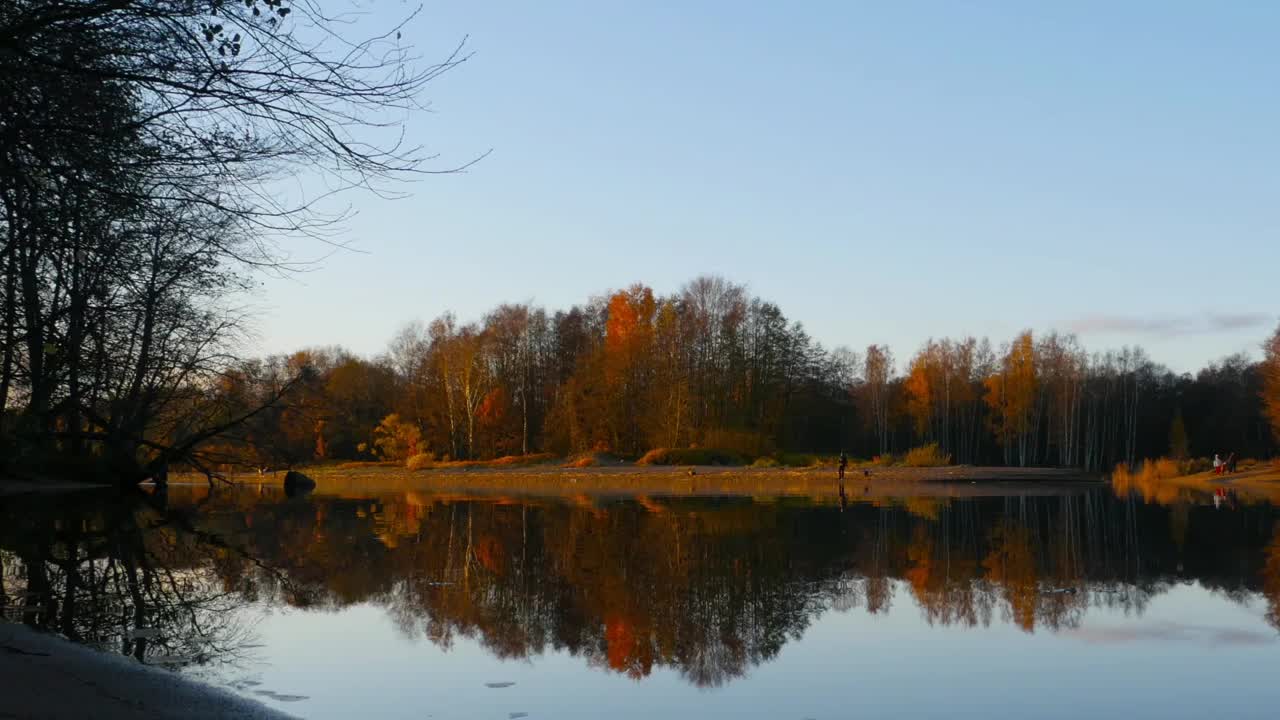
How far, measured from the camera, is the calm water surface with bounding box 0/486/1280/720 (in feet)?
23.3

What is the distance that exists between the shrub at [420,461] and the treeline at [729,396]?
4.93 ft

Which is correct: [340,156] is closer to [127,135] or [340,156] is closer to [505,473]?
[127,135]

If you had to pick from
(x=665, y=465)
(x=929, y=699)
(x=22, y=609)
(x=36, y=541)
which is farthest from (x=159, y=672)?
(x=665, y=465)

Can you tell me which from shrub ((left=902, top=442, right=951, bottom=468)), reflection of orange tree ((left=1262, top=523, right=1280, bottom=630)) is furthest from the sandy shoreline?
shrub ((left=902, top=442, right=951, bottom=468))

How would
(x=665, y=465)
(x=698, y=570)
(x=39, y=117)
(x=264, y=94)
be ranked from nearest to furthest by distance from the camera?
(x=264, y=94)
(x=39, y=117)
(x=698, y=570)
(x=665, y=465)

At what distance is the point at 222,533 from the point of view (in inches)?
724

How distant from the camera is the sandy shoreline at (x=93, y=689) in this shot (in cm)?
519

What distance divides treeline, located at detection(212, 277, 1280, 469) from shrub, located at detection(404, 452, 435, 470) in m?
1.50

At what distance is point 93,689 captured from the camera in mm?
5648

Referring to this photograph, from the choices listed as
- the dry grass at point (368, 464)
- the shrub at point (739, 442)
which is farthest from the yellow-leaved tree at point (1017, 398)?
the dry grass at point (368, 464)

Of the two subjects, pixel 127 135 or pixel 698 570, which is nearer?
pixel 127 135

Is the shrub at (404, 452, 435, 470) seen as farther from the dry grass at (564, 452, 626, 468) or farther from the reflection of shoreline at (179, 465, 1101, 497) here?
the dry grass at (564, 452, 626, 468)

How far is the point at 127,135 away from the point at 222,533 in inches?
522

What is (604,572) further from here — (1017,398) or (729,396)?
(1017,398)
